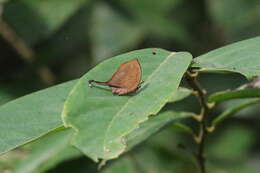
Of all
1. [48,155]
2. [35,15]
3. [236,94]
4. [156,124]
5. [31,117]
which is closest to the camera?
[31,117]

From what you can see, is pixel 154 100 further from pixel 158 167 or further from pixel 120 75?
pixel 158 167

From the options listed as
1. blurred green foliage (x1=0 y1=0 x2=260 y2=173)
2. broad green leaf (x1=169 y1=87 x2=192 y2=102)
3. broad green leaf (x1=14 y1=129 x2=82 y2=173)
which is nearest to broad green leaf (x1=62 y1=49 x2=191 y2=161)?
broad green leaf (x1=169 y1=87 x2=192 y2=102)

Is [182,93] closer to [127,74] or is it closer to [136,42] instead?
[127,74]

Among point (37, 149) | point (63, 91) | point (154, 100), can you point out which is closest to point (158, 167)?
point (37, 149)

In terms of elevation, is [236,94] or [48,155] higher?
[236,94]

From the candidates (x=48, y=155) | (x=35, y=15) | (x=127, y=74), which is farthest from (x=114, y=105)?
(x=35, y=15)
